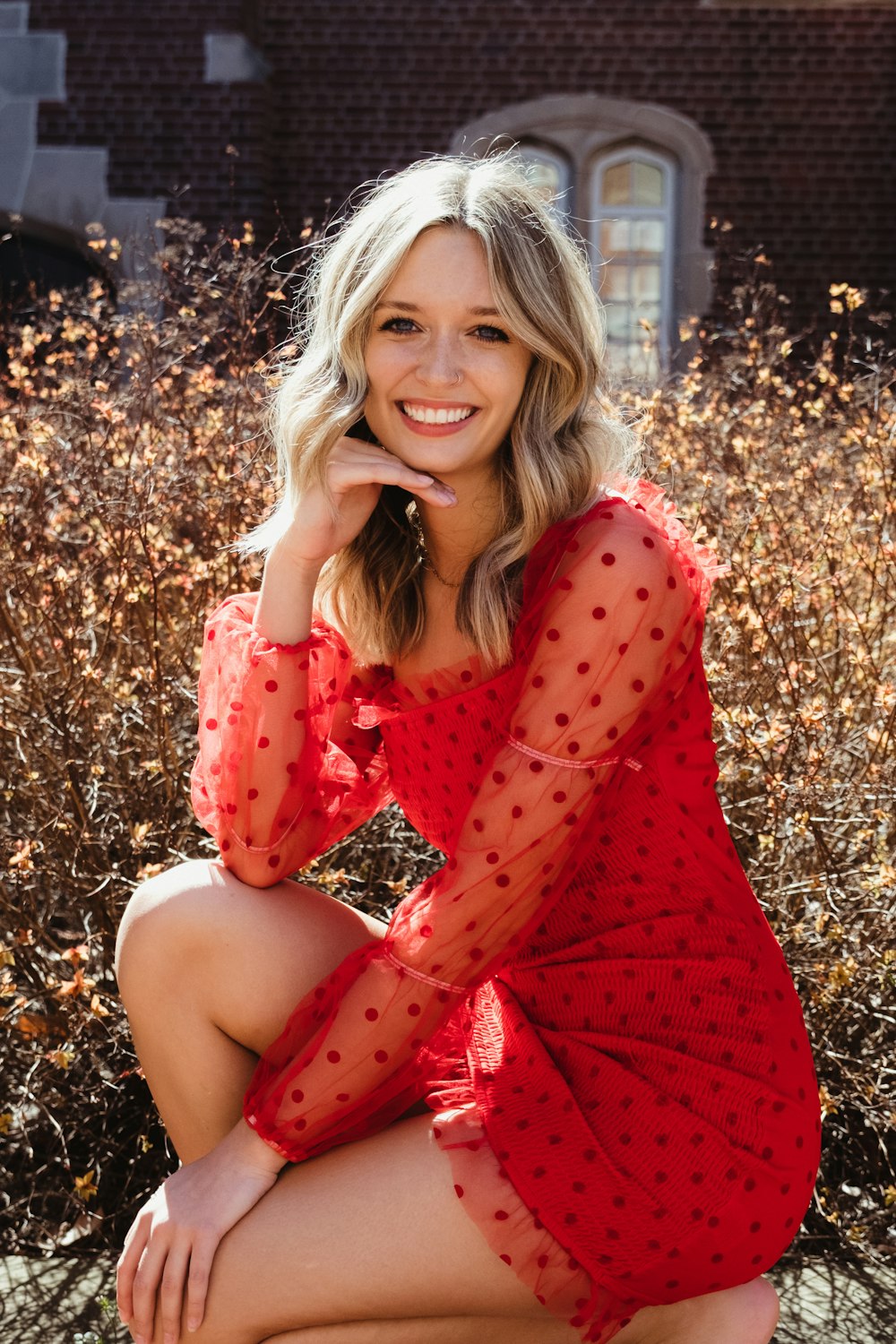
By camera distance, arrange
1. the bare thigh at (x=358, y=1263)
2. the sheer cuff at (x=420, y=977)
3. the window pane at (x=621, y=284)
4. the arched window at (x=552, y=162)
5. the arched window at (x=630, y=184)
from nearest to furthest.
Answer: the bare thigh at (x=358, y=1263) < the sheer cuff at (x=420, y=977) < the arched window at (x=630, y=184) < the arched window at (x=552, y=162) < the window pane at (x=621, y=284)

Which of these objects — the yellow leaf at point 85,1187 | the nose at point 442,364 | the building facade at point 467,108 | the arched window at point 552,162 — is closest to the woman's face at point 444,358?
the nose at point 442,364

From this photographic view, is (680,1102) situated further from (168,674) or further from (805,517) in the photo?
(805,517)

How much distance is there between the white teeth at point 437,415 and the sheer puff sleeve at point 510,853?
0.26 meters

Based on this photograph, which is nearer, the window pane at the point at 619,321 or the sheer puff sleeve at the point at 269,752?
the sheer puff sleeve at the point at 269,752

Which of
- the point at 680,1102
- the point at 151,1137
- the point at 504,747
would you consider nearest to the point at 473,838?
the point at 504,747

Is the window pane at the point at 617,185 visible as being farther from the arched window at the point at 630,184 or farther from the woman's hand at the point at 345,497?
the woman's hand at the point at 345,497

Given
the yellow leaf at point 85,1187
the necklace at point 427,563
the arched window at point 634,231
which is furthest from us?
the arched window at point 634,231

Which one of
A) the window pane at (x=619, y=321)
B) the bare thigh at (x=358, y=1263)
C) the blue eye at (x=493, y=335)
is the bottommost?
the bare thigh at (x=358, y=1263)

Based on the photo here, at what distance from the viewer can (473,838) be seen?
167 centimetres

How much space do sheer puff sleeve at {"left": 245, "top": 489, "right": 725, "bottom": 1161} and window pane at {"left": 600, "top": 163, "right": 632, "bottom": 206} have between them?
870 centimetres

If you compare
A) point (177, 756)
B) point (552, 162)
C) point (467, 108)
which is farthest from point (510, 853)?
point (552, 162)

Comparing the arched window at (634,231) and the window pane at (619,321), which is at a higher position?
the arched window at (634,231)

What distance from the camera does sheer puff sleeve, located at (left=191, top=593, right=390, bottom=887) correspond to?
190 centimetres

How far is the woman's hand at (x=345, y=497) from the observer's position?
189 cm
